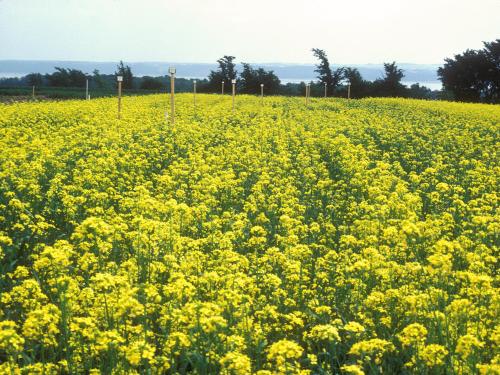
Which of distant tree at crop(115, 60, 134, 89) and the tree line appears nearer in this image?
the tree line

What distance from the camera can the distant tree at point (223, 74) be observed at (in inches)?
2688

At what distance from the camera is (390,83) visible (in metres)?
65.2

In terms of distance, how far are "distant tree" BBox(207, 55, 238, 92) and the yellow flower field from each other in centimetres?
5348

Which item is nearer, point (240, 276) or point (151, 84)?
point (240, 276)

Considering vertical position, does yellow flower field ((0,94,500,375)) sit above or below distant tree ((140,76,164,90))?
below

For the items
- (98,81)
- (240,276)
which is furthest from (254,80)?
(240,276)

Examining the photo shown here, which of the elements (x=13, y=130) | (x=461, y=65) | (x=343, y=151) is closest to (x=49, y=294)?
(x=343, y=151)

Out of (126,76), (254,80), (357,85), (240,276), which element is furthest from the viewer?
(126,76)

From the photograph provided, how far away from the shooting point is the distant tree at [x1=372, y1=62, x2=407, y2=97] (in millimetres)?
64625

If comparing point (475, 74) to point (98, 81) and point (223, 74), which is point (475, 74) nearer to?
point (223, 74)

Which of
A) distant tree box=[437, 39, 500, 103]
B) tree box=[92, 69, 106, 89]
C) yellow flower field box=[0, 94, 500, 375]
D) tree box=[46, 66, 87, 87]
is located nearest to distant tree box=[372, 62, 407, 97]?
distant tree box=[437, 39, 500, 103]

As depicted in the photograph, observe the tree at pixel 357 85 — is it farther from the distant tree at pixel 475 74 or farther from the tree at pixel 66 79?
the tree at pixel 66 79

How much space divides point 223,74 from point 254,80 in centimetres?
390

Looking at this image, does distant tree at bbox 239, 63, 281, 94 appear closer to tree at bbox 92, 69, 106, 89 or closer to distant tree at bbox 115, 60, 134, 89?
distant tree at bbox 115, 60, 134, 89
